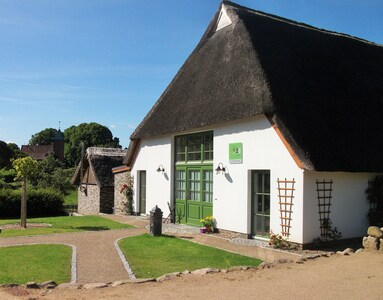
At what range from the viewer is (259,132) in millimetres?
12539

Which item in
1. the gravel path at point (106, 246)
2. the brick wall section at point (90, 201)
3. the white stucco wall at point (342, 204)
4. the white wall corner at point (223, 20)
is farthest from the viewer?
the brick wall section at point (90, 201)

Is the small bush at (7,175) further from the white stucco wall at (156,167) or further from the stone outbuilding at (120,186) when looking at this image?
the white stucco wall at (156,167)

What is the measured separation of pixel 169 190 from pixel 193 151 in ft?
7.45

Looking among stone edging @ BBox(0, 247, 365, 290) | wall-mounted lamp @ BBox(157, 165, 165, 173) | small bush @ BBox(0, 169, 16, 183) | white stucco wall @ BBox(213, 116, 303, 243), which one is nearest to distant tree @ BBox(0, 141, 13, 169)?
small bush @ BBox(0, 169, 16, 183)

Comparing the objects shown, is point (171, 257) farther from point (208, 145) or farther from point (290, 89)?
point (290, 89)

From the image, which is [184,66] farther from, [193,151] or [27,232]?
[27,232]

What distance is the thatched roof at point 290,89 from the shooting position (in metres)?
11.8

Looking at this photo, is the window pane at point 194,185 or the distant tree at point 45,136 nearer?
the window pane at point 194,185

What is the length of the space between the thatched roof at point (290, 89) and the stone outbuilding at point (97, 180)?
21.4 ft

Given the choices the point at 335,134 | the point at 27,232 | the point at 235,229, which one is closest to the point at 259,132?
the point at 335,134

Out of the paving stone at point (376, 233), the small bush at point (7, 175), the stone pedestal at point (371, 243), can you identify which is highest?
the small bush at point (7, 175)

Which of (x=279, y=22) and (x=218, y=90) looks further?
(x=279, y=22)

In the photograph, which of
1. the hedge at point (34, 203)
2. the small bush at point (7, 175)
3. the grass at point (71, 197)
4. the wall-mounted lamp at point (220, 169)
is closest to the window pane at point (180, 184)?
the wall-mounted lamp at point (220, 169)

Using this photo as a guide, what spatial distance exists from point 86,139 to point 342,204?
2832 inches
